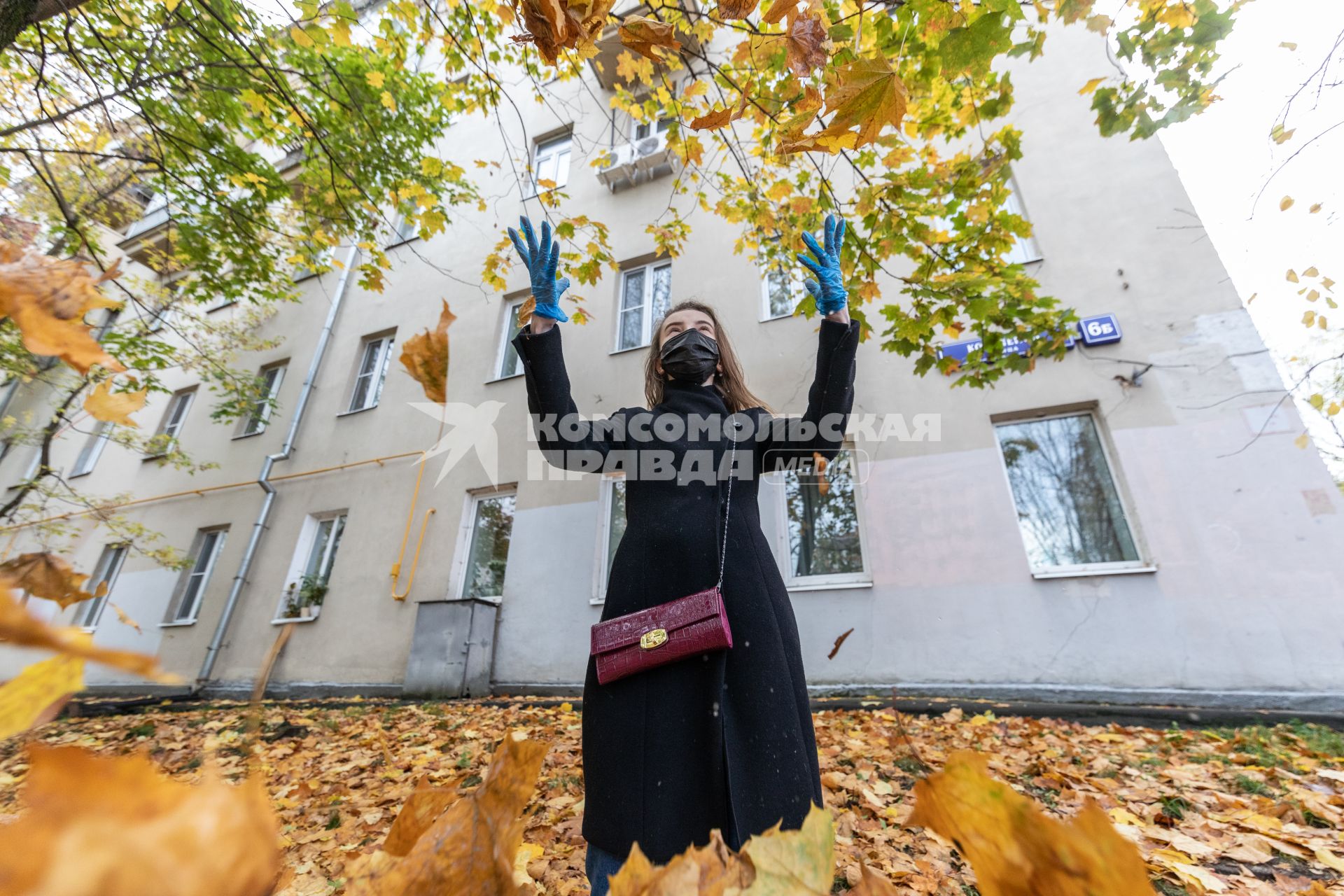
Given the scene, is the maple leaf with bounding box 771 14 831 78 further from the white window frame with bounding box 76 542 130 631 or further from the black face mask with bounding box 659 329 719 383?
the white window frame with bounding box 76 542 130 631

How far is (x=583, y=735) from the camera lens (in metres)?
1.76

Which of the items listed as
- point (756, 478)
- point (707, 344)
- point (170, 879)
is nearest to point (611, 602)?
point (756, 478)

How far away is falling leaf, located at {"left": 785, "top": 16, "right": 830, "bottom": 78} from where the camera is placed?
77.6 inches

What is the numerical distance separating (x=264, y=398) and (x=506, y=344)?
4453 millimetres

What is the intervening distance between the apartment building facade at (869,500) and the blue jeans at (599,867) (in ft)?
10.7

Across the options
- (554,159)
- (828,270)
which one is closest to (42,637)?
(828,270)

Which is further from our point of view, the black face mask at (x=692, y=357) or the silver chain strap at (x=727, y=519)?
the black face mask at (x=692, y=357)

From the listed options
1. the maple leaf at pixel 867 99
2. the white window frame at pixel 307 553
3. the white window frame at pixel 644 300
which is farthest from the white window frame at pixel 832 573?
the white window frame at pixel 307 553

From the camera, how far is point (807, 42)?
1.98 metres

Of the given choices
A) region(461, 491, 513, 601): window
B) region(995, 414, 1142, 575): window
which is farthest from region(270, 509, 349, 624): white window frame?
region(995, 414, 1142, 575): window

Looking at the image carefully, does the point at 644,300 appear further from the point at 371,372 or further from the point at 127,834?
the point at 127,834

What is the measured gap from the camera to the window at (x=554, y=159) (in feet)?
31.9

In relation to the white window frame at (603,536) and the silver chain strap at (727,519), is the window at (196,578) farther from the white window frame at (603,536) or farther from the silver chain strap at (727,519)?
the silver chain strap at (727,519)

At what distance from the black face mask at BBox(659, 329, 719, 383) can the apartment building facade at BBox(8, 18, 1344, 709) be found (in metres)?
3.43
